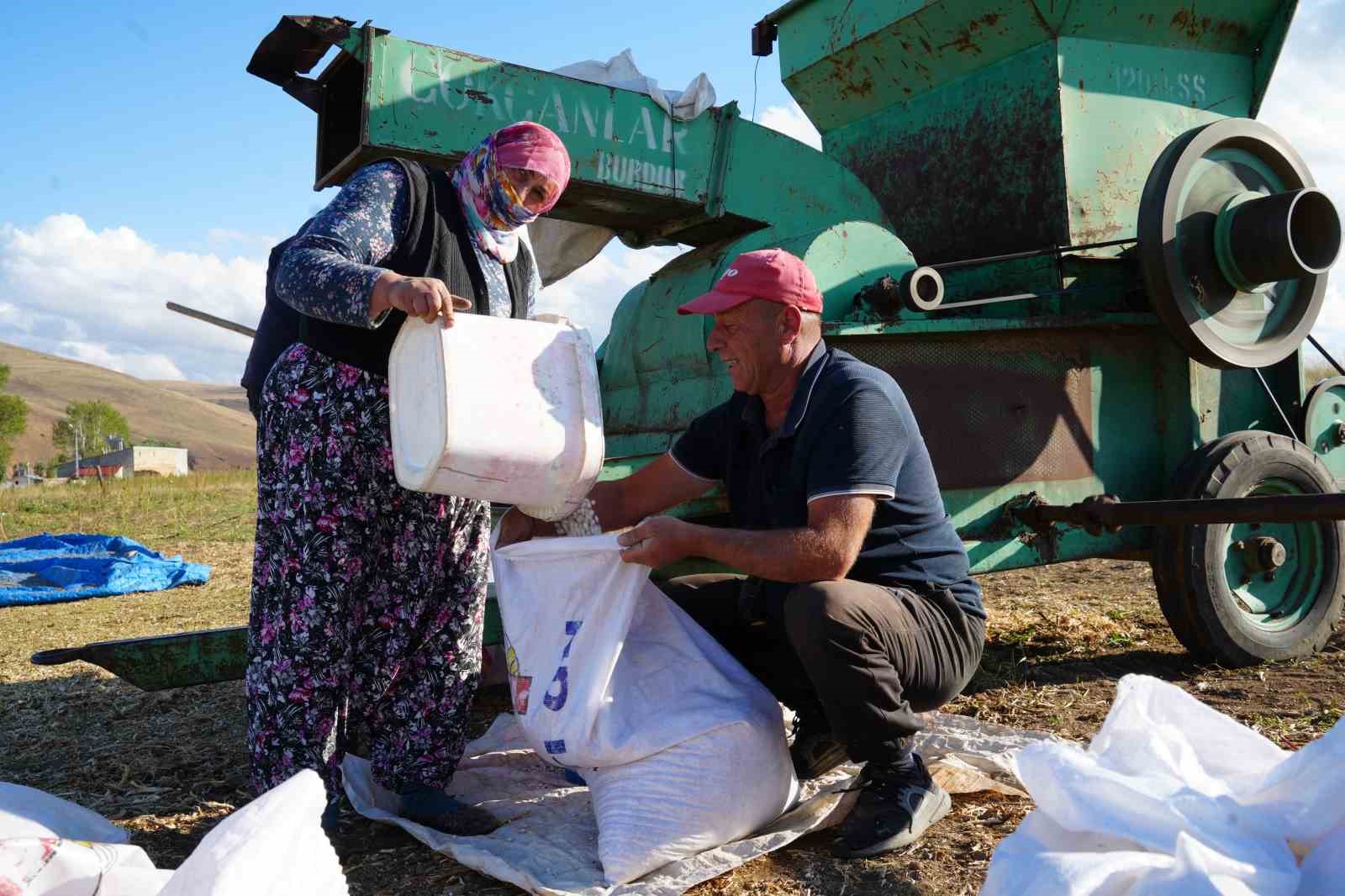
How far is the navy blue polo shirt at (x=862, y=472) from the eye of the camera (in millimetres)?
2361

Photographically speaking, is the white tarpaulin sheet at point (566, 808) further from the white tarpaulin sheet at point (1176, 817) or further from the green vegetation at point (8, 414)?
the green vegetation at point (8, 414)

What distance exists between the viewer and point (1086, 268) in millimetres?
4230

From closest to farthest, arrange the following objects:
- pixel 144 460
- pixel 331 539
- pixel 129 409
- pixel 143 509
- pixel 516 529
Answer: pixel 331 539 → pixel 516 529 → pixel 143 509 → pixel 144 460 → pixel 129 409

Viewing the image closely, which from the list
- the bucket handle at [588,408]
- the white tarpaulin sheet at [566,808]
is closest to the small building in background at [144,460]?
the white tarpaulin sheet at [566,808]

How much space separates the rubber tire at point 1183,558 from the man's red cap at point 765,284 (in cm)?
200

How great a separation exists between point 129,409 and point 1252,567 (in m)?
128

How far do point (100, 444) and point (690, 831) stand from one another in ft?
309

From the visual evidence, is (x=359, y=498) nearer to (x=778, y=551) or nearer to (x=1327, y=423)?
(x=778, y=551)

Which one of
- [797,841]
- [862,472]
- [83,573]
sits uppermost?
[862,472]

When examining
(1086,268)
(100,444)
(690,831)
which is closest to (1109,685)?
(1086,268)

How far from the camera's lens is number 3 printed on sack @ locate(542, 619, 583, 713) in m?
2.30

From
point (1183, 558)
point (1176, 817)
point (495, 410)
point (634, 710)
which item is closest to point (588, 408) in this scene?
point (495, 410)

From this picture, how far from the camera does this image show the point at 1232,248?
3863 mm

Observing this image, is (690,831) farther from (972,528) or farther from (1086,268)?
(1086,268)
